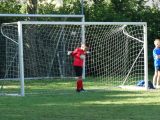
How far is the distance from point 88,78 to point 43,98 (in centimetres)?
790

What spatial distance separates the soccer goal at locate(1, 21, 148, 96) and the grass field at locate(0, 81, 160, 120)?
531 centimetres

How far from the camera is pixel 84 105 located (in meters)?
13.4

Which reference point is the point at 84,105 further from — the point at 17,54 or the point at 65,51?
the point at 65,51

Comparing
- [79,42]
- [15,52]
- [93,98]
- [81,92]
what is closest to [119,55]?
[79,42]

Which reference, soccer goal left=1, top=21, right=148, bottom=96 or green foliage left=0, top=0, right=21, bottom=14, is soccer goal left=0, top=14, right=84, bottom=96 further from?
green foliage left=0, top=0, right=21, bottom=14

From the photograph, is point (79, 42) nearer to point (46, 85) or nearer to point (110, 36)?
point (110, 36)

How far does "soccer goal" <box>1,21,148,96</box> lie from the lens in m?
22.6

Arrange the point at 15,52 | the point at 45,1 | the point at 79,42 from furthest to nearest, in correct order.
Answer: the point at 45,1
the point at 79,42
the point at 15,52

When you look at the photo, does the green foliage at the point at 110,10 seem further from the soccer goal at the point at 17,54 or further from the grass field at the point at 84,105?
the grass field at the point at 84,105

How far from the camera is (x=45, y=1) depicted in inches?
1099

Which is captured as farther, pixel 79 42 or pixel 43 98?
pixel 79 42

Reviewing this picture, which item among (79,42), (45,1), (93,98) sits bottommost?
(93,98)

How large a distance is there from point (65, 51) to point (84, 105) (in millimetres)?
10293

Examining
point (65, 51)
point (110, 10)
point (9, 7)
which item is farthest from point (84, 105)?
Answer: point (9, 7)
